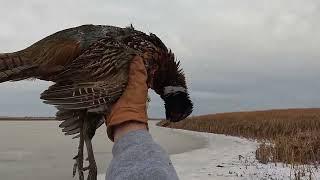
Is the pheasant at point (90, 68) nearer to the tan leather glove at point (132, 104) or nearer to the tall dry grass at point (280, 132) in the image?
the tan leather glove at point (132, 104)

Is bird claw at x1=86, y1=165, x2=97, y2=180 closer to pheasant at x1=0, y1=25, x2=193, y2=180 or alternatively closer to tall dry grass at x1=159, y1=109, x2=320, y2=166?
pheasant at x1=0, y1=25, x2=193, y2=180

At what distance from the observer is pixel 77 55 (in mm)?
2490

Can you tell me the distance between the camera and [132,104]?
5.53 feet

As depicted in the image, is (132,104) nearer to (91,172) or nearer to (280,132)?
(91,172)

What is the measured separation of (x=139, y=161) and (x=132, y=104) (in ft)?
1.02

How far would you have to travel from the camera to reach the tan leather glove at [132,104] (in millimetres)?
1604

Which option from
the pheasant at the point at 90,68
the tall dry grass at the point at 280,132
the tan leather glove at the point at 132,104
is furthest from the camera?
the tall dry grass at the point at 280,132

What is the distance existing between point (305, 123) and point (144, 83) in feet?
147

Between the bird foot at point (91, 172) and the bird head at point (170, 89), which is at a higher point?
the bird head at point (170, 89)

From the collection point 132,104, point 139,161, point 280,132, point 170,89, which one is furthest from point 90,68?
point 280,132

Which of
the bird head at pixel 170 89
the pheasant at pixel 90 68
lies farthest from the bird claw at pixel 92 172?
the bird head at pixel 170 89

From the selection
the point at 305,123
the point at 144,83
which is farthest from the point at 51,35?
the point at 305,123

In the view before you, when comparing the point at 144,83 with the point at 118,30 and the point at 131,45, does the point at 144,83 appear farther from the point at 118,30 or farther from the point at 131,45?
the point at 118,30

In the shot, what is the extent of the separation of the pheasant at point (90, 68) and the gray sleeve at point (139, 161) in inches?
27.4
